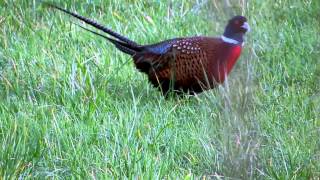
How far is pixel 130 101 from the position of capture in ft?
14.8

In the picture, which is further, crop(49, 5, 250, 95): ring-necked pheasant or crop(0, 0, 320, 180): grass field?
crop(49, 5, 250, 95): ring-necked pheasant

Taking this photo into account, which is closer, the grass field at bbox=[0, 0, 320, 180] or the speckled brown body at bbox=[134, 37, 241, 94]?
the grass field at bbox=[0, 0, 320, 180]

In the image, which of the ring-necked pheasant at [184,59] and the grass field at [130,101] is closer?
the grass field at [130,101]

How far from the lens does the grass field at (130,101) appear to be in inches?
136

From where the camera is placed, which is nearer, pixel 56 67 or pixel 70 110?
pixel 70 110

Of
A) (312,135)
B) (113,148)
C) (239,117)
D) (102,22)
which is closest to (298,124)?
(312,135)

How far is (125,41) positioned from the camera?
16.3 feet

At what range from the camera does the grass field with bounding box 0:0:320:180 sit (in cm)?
345

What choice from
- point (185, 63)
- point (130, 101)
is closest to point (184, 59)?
point (185, 63)

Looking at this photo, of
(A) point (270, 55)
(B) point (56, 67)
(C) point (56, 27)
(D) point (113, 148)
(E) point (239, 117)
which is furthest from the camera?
(C) point (56, 27)

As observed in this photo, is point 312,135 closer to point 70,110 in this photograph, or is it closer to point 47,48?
point 70,110

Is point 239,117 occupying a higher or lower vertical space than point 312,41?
higher

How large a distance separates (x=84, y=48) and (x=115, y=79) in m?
0.47

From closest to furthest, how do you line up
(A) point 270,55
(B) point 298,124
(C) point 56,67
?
(B) point 298,124 → (C) point 56,67 → (A) point 270,55
